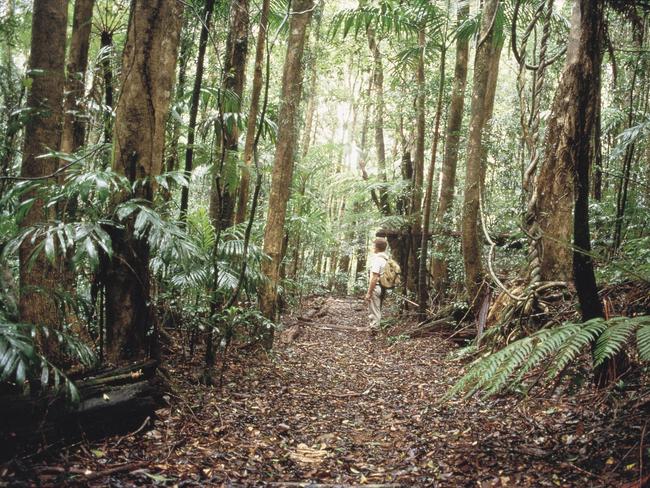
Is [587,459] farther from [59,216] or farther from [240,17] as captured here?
[240,17]

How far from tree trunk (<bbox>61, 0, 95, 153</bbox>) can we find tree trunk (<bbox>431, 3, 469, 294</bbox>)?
232 inches

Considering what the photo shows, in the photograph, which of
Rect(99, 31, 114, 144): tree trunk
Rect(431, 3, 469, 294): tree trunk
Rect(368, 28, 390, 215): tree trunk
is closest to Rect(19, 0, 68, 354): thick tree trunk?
Rect(99, 31, 114, 144): tree trunk

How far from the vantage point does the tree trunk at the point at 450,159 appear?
27.6ft

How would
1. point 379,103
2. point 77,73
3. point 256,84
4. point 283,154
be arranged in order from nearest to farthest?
1. point 77,73
2. point 256,84
3. point 283,154
4. point 379,103

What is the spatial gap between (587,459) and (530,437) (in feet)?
1.69

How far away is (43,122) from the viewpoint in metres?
3.59

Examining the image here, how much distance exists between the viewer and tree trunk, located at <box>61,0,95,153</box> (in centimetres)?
492

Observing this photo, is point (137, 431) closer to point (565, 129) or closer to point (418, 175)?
point (565, 129)

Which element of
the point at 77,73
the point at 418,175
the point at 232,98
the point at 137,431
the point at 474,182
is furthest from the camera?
the point at 418,175

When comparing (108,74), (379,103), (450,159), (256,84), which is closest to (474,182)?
(450,159)

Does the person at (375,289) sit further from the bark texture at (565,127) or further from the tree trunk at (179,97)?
the bark texture at (565,127)

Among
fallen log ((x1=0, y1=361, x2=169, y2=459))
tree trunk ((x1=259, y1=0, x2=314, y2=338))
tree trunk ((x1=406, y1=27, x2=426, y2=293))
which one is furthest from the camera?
tree trunk ((x1=406, y1=27, x2=426, y2=293))

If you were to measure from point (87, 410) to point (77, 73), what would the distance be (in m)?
3.78

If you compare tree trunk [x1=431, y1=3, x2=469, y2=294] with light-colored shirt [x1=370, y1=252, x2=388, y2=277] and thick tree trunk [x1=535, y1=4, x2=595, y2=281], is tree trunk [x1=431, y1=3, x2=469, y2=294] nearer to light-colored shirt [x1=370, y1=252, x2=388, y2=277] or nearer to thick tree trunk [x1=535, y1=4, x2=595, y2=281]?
light-colored shirt [x1=370, y1=252, x2=388, y2=277]
